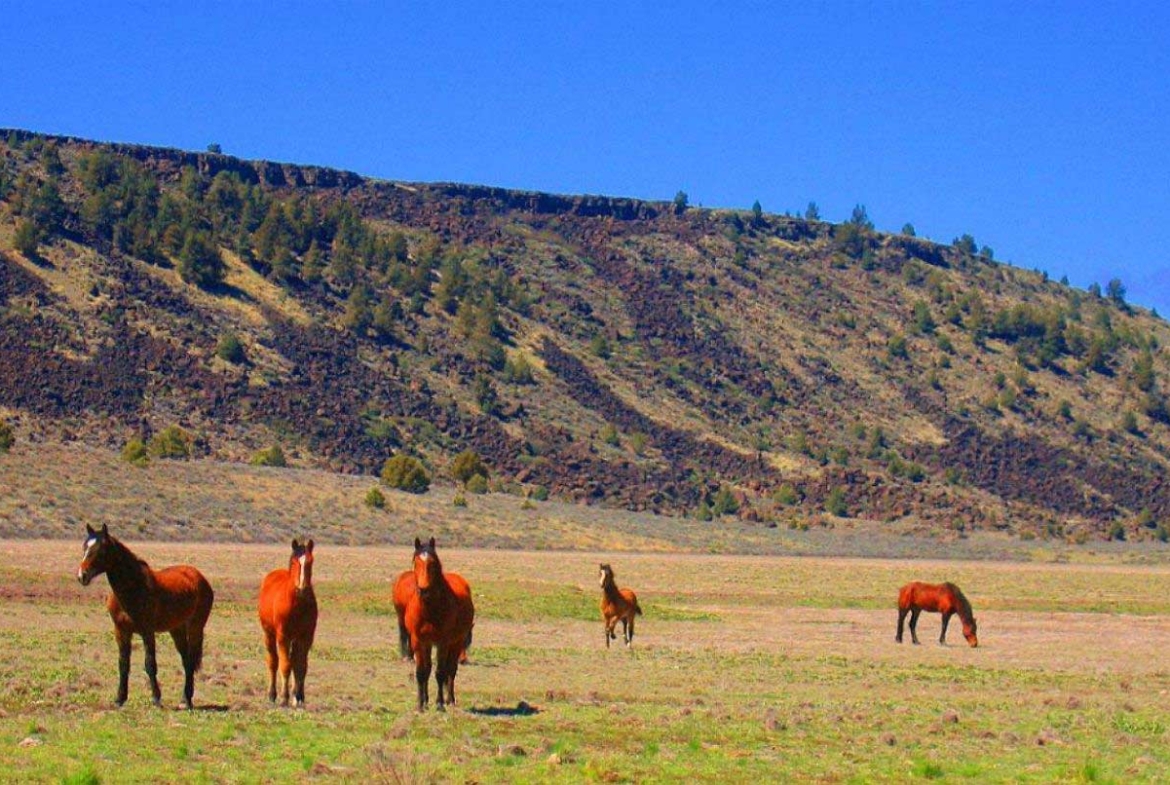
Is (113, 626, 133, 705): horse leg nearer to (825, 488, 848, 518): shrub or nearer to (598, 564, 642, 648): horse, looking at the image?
(598, 564, 642, 648): horse

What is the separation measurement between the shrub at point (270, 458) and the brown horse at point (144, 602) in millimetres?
76929

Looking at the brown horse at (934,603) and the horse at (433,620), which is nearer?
the horse at (433,620)

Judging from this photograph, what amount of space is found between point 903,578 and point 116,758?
5528cm

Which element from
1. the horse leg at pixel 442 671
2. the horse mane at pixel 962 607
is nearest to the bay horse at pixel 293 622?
the horse leg at pixel 442 671

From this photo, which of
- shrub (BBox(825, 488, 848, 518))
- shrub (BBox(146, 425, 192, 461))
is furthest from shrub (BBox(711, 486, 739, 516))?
shrub (BBox(146, 425, 192, 461))

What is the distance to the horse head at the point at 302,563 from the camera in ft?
60.6

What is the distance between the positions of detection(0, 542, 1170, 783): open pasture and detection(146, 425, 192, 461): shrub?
1633 inches

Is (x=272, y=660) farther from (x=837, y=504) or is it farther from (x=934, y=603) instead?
(x=837, y=504)

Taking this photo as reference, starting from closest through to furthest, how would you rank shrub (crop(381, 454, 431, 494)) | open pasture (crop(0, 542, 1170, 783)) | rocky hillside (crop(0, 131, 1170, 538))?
open pasture (crop(0, 542, 1170, 783)), shrub (crop(381, 454, 431, 494)), rocky hillside (crop(0, 131, 1170, 538))

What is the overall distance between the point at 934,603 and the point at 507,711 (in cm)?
1876

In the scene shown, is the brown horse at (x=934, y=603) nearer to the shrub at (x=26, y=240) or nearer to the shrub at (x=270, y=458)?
the shrub at (x=270, y=458)

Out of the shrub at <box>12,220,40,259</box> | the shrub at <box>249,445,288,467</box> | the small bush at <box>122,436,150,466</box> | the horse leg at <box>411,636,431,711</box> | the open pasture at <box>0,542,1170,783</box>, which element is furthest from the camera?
the shrub at <box>12,220,40,259</box>

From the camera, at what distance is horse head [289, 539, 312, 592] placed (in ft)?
60.6

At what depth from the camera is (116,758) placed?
587 inches
